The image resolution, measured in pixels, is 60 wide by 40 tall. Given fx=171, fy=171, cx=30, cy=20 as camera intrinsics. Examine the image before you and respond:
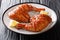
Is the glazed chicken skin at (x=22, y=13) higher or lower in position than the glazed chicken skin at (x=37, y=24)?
higher

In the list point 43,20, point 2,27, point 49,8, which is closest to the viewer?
point 43,20

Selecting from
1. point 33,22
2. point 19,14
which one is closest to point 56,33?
point 33,22

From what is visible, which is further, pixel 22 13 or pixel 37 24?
pixel 22 13

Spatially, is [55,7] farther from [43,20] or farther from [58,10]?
[43,20]

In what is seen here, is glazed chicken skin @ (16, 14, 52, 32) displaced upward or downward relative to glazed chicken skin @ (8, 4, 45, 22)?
downward
